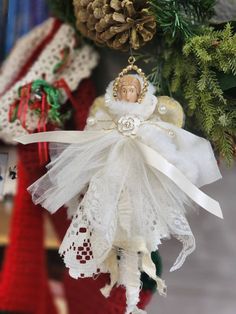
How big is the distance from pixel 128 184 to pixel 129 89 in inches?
4.0

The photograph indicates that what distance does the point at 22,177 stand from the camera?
1.85 ft

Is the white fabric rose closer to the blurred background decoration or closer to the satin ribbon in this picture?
the satin ribbon

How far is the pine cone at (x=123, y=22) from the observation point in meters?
0.48

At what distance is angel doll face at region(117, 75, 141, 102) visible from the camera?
1.54ft

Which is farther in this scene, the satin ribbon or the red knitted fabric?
the red knitted fabric

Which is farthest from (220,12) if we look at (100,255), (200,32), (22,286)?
(22,286)

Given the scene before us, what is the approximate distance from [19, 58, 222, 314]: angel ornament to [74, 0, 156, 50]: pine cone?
0.05 m

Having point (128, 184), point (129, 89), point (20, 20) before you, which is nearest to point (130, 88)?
point (129, 89)

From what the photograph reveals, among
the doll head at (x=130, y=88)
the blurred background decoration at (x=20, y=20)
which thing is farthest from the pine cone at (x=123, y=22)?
the blurred background decoration at (x=20, y=20)

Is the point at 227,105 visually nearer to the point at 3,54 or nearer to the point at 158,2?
the point at 158,2

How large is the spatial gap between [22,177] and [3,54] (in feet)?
0.78

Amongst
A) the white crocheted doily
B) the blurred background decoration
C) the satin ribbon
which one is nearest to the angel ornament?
the satin ribbon

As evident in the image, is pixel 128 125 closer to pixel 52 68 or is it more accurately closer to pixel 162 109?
Answer: pixel 162 109

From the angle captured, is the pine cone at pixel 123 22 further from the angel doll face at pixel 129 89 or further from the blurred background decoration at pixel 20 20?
the blurred background decoration at pixel 20 20
